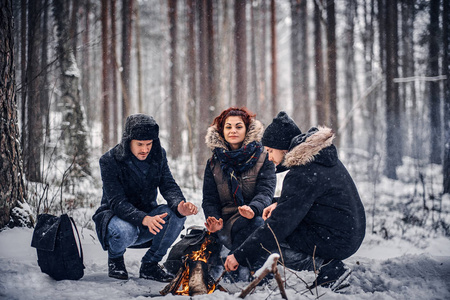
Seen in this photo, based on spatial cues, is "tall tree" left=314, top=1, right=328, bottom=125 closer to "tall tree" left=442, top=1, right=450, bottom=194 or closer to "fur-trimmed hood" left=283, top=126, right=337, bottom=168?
"tall tree" left=442, top=1, right=450, bottom=194

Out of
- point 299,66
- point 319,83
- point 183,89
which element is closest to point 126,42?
point 183,89

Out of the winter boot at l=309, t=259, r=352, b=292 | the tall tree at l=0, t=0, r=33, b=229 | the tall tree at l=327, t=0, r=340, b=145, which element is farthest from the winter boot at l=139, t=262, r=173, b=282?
the tall tree at l=327, t=0, r=340, b=145

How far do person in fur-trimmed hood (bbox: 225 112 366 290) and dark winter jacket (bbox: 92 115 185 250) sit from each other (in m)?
0.95

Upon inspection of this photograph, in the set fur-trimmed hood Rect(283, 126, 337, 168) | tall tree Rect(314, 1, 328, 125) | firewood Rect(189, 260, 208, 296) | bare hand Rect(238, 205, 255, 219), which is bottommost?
firewood Rect(189, 260, 208, 296)

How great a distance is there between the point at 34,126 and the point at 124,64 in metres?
4.92

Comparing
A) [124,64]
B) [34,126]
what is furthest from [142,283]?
[124,64]

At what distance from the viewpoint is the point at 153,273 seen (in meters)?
2.75

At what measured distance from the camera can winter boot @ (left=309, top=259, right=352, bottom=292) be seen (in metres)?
2.35

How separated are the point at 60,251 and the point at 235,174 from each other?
5.25ft

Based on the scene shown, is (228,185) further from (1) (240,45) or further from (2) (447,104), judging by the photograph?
(1) (240,45)

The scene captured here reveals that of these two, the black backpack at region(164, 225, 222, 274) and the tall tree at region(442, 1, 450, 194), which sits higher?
the tall tree at region(442, 1, 450, 194)

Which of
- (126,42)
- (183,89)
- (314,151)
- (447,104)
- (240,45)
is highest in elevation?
(126,42)

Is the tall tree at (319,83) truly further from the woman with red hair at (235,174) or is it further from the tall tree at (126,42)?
the woman with red hair at (235,174)

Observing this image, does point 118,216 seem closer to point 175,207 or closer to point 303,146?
point 175,207
